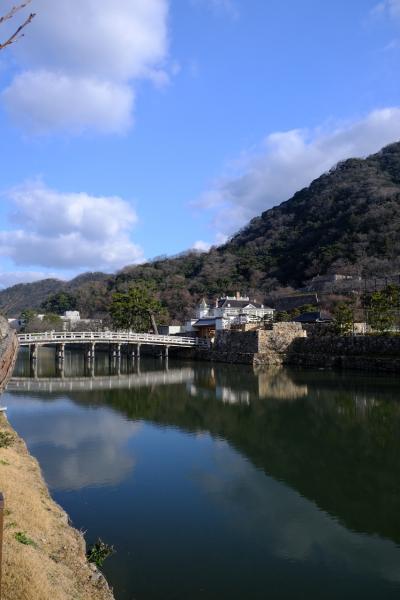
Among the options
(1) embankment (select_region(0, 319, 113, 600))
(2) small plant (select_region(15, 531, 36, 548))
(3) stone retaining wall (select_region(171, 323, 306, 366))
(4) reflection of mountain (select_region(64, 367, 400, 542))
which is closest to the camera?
(1) embankment (select_region(0, 319, 113, 600))

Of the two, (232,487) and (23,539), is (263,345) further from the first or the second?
(23,539)

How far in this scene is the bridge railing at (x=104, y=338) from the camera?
3023 centimetres

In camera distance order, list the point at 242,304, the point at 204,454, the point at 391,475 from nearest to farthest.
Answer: the point at 391,475
the point at 204,454
the point at 242,304

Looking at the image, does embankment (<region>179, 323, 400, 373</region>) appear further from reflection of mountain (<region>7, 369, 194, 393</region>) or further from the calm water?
the calm water

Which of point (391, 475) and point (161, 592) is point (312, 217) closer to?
point (391, 475)

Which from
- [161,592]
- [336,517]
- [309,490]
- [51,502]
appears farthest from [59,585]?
[309,490]

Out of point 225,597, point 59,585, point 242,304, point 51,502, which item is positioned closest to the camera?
point 59,585

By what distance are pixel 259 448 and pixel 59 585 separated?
26.4ft

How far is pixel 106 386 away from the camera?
21.9m

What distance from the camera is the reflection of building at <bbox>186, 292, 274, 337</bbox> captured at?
3809 cm

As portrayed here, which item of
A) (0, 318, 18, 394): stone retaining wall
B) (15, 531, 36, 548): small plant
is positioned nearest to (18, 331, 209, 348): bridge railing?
(0, 318, 18, 394): stone retaining wall

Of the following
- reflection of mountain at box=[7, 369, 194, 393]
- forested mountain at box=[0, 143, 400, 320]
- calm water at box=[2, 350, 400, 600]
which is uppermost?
forested mountain at box=[0, 143, 400, 320]

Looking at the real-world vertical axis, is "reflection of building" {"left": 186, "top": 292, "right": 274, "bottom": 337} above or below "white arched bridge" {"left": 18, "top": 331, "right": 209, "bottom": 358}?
above

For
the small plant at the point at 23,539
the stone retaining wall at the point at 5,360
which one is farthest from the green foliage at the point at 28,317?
the small plant at the point at 23,539
